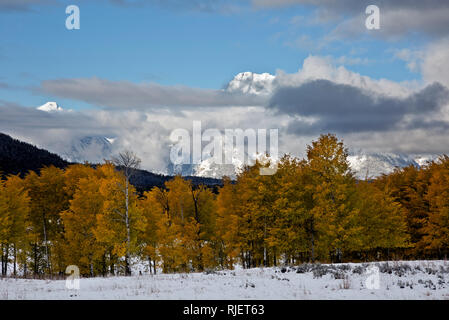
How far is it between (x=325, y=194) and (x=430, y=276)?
494 inches

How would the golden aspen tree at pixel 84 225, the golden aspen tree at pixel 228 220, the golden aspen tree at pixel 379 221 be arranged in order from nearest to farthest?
the golden aspen tree at pixel 84 225
the golden aspen tree at pixel 228 220
the golden aspen tree at pixel 379 221

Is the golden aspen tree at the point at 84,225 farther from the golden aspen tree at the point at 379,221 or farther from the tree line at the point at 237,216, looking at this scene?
the golden aspen tree at the point at 379,221

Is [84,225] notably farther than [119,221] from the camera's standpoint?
Yes

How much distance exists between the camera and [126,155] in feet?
104

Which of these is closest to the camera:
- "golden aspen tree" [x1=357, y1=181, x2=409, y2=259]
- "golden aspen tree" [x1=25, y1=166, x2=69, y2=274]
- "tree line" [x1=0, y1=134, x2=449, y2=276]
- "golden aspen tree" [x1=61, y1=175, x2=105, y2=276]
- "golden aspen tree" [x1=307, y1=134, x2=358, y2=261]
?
"golden aspen tree" [x1=307, y1=134, x2=358, y2=261]

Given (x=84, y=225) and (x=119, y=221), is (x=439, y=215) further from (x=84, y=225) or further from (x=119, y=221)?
(x=84, y=225)

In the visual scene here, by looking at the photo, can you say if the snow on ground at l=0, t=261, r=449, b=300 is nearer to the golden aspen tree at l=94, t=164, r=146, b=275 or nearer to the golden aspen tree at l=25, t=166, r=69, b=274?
the golden aspen tree at l=94, t=164, r=146, b=275

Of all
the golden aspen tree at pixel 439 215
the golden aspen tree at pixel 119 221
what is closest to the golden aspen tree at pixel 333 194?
the golden aspen tree at pixel 439 215

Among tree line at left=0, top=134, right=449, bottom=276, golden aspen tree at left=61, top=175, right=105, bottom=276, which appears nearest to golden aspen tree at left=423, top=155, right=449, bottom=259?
tree line at left=0, top=134, right=449, bottom=276

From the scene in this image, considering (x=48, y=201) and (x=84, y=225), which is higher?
(x=48, y=201)

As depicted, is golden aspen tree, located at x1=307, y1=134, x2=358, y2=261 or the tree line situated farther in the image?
the tree line

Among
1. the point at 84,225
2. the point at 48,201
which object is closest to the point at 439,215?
the point at 84,225
